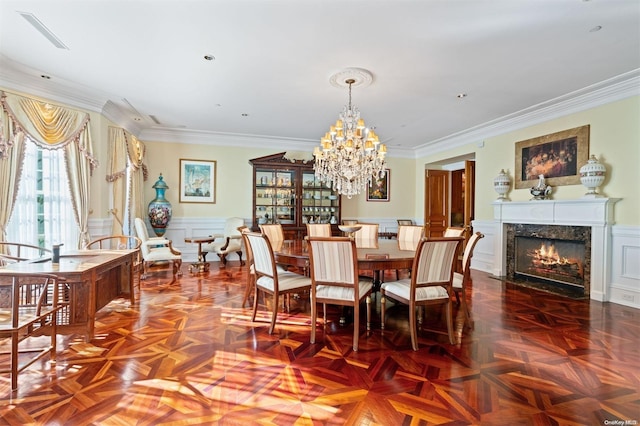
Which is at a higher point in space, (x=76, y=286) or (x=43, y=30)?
(x=43, y=30)

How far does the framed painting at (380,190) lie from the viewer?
7.66 m

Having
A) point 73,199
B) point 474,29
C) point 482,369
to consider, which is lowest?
point 482,369

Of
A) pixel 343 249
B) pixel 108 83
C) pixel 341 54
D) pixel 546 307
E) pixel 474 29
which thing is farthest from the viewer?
pixel 108 83

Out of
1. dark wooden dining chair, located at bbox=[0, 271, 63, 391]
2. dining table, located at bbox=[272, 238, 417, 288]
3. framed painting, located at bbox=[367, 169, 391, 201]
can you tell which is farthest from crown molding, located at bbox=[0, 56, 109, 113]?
framed painting, located at bbox=[367, 169, 391, 201]

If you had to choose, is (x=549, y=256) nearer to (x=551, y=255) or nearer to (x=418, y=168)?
(x=551, y=255)

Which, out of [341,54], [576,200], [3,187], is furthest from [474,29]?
[3,187]

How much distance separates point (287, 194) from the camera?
21.9ft

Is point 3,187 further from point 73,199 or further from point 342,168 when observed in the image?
point 342,168

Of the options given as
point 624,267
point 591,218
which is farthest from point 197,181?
point 624,267

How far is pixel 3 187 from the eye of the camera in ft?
10.5

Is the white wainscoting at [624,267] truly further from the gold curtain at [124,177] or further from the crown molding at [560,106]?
the gold curtain at [124,177]

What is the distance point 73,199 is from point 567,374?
5.42m

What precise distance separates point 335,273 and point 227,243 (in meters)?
3.74

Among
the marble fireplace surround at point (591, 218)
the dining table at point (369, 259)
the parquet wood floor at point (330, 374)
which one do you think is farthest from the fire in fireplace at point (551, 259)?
the dining table at point (369, 259)
